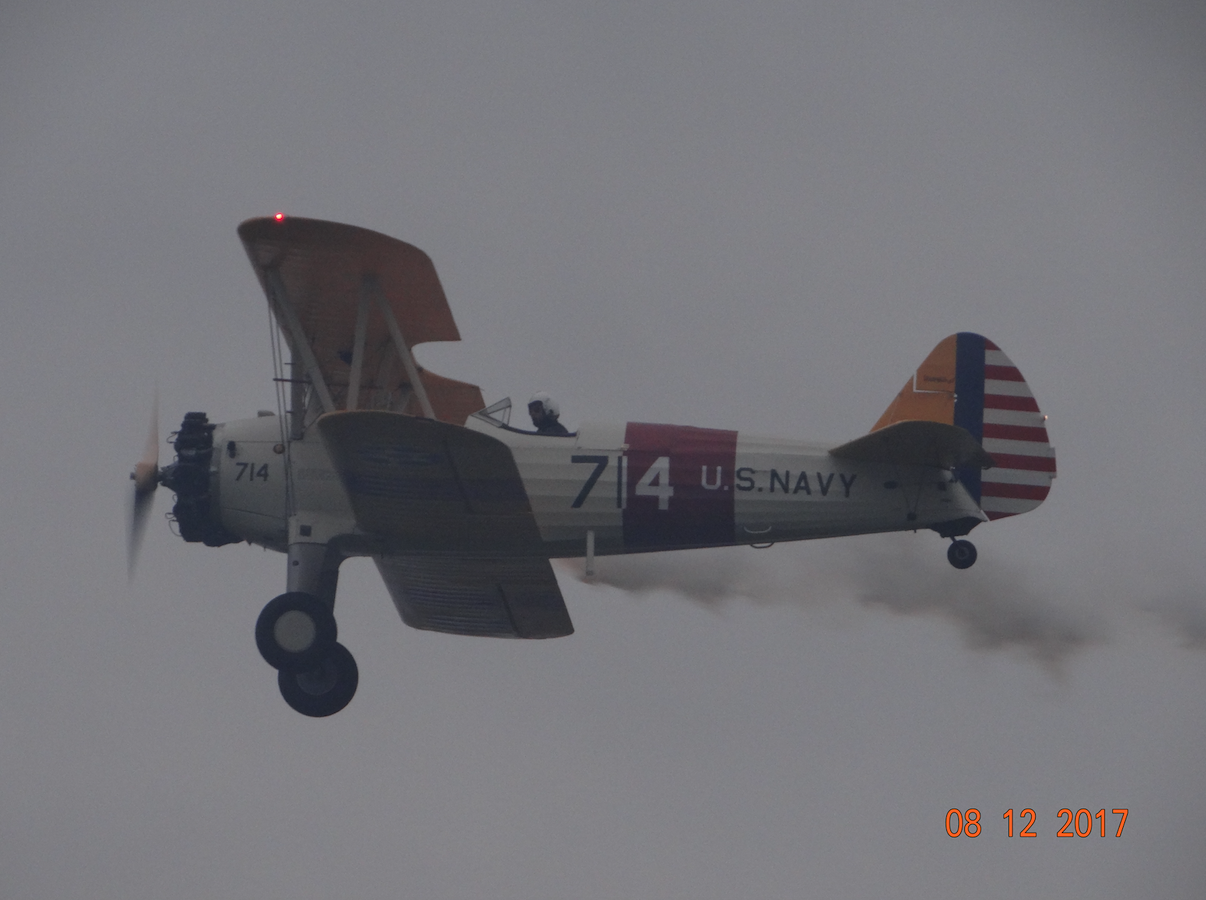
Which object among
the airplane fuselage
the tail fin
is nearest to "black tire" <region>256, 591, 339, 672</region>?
the airplane fuselage

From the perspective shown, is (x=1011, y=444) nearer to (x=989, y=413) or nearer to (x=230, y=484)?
(x=989, y=413)

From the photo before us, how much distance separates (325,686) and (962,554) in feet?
17.0

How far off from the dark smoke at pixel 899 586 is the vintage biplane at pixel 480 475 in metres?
1.93

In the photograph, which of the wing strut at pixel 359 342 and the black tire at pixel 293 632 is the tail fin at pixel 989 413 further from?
the black tire at pixel 293 632

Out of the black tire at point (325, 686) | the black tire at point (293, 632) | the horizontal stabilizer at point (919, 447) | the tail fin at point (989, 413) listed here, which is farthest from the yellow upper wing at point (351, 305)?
the tail fin at point (989, 413)

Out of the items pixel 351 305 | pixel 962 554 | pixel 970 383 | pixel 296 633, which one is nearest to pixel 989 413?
pixel 970 383

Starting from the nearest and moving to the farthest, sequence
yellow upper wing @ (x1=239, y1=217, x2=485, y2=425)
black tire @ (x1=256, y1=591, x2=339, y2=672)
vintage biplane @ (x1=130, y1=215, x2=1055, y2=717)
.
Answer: yellow upper wing @ (x1=239, y1=217, x2=485, y2=425) → vintage biplane @ (x1=130, y1=215, x2=1055, y2=717) → black tire @ (x1=256, y1=591, x2=339, y2=672)

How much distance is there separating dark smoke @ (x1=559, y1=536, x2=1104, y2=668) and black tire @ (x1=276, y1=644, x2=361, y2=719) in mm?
2464

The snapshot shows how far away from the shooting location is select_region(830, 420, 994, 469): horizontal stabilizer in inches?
437

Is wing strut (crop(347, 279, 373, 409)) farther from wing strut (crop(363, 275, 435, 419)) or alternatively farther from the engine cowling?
the engine cowling

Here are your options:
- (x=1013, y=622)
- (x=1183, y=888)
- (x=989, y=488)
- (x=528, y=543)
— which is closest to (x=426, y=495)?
(x=528, y=543)

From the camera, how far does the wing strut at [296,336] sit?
11.4 metres

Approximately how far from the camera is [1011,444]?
463 inches
